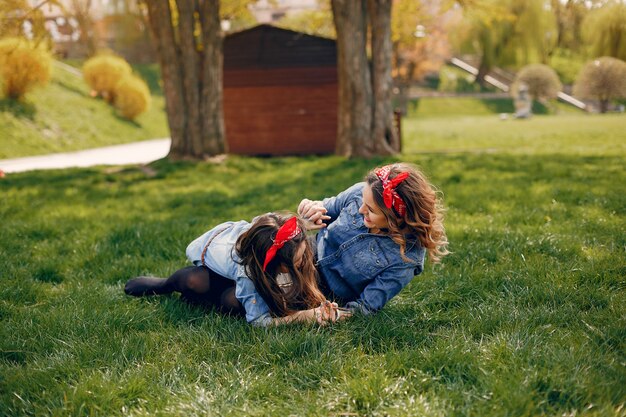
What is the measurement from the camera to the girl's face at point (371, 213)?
3.30 m

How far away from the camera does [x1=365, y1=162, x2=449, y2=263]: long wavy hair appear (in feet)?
10.6

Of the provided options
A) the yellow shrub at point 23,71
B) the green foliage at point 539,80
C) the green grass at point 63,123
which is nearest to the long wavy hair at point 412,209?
the green grass at point 63,123

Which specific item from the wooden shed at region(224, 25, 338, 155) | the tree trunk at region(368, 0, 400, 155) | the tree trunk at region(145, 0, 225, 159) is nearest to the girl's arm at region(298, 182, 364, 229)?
the tree trunk at region(368, 0, 400, 155)

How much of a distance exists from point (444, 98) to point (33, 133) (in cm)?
3803

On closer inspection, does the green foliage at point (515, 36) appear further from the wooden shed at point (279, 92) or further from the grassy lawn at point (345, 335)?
the grassy lawn at point (345, 335)

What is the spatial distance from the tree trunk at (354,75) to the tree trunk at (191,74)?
2640mm

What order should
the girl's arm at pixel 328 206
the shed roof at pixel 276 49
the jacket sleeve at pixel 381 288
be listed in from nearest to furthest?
1. the jacket sleeve at pixel 381 288
2. the girl's arm at pixel 328 206
3. the shed roof at pixel 276 49

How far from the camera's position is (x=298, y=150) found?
1591 cm

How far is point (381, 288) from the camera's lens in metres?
3.33

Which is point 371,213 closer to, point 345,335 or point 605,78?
point 345,335

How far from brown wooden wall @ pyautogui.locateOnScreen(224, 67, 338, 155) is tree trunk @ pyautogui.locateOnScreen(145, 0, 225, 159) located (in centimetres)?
406

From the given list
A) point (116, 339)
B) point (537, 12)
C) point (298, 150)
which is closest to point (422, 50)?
point (537, 12)

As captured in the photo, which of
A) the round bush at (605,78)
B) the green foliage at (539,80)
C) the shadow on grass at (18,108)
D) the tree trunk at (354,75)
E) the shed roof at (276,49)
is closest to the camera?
the tree trunk at (354,75)

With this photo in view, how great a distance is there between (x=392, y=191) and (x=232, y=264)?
1117 mm
